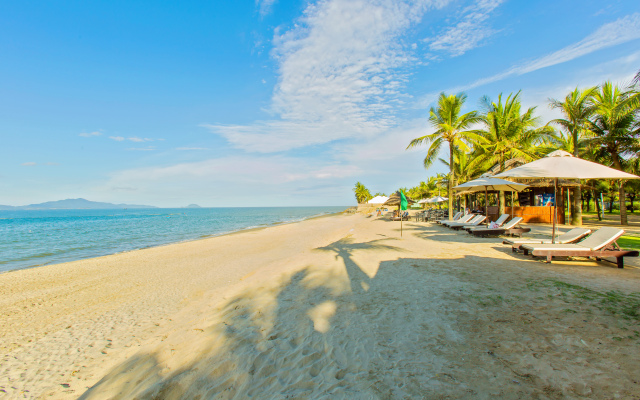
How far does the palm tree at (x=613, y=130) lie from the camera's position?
527 inches

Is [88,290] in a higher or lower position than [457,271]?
lower

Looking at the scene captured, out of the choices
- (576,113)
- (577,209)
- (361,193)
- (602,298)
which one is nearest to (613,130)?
(576,113)

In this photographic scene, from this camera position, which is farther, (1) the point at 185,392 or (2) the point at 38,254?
(2) the point at 38,254

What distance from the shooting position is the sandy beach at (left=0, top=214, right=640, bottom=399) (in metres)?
2.52

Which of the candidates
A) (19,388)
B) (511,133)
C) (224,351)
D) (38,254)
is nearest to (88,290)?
(19,388)

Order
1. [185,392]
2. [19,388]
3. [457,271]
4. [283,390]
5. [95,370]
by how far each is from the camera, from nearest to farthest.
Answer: [283,390] → [185,392] → [19,388] → [95,370] → [457,271]

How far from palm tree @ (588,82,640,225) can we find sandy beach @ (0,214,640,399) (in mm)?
11908

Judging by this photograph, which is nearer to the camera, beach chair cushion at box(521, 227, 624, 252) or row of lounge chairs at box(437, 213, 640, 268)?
row of lounge chairs at box(437, 213, 640, 268)

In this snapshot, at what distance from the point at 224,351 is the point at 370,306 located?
216 centimetres

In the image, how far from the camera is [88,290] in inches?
287

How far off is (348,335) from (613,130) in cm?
1826

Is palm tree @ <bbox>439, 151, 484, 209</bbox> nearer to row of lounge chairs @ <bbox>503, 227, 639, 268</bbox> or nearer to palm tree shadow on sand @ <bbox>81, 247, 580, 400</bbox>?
row of lounge chairs @ <bbox>503, 227, 639, 268</bbox>

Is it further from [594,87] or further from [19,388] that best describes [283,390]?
[594,87]

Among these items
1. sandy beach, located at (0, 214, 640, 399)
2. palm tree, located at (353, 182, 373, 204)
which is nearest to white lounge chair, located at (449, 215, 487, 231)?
sandy beach, located at (0, 214, 640, 399)
